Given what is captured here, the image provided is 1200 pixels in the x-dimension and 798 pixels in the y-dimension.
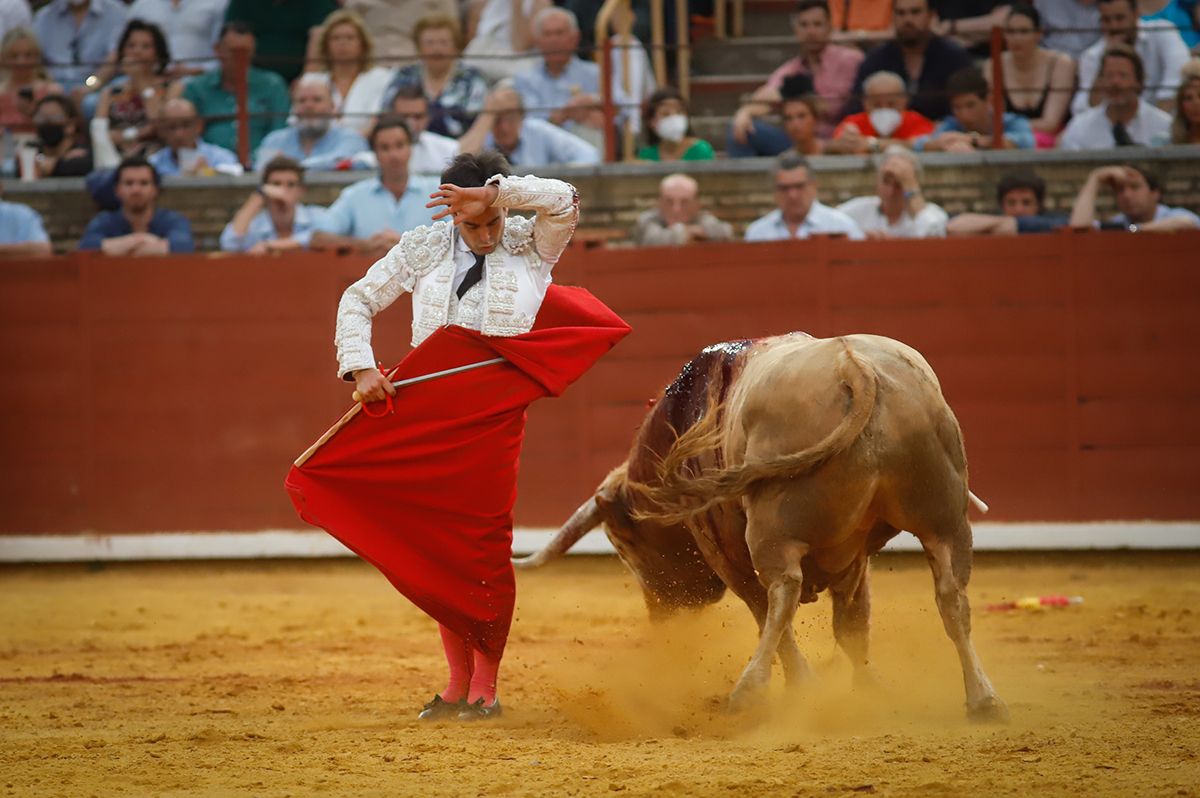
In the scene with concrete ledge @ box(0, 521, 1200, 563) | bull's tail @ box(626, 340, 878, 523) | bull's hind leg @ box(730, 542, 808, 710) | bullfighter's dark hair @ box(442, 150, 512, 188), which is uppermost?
bullfighter's dark hair @ box(442, 150, 512, 188)

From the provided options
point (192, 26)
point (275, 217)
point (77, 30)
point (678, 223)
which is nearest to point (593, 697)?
point (678, 223)

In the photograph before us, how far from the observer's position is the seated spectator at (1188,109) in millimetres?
8602

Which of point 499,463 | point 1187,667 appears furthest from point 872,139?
point 499,463

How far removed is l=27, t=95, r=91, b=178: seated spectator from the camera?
989cm

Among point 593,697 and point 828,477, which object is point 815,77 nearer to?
point 593,697

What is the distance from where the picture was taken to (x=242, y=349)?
865 cm

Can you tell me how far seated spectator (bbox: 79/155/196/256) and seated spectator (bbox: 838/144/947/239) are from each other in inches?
145

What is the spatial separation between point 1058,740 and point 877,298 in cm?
444

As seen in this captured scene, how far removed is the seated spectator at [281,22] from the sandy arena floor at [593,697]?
394cm

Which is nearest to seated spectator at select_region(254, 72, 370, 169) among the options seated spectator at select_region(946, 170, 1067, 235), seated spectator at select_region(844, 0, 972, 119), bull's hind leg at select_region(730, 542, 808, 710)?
seated spectator at select_region(844, 0, 972, 119)

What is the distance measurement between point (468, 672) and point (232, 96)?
6.22 m

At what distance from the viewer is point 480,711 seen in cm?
471

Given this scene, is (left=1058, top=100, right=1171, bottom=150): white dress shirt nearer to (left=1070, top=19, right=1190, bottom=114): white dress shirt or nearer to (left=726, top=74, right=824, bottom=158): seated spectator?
(left=1070, top=19, right=1190, bottom=114): white dress shirt

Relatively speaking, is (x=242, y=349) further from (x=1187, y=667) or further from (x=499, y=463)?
(x=1187, y=667)
